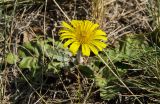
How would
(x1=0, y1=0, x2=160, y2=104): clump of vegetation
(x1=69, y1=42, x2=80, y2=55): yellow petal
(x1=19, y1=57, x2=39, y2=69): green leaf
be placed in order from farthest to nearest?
(x1=19, y1=57, x2=39, y2=69): green leaf < (x1=0, y1=0, x2=160, y2=104): clump of vegetation < (x1=69, y1=42, x2=80, y2=55): yellow petal

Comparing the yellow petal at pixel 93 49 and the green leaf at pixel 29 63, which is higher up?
the yellow petal at pixel 93 49

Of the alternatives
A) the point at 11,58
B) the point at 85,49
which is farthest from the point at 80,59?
the point at 11,58

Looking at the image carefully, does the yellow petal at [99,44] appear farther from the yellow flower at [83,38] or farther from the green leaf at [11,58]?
the green leaf at [11,58]

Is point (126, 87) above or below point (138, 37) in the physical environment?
below

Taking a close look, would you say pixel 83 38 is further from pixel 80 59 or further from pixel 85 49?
pixel 80 59

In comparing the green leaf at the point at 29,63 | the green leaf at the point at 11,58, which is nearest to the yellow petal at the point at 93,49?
the green leaf at the point at 29,63

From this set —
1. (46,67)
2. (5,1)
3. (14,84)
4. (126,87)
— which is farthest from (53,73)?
(5,1)

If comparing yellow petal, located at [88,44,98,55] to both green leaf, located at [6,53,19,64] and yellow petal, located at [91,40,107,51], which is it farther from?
green leaf, located at [6,53,19,64]

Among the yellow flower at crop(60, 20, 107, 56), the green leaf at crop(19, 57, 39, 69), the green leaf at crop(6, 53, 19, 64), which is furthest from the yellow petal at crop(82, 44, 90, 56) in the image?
the green leaf at crop(6, 53, 19, 64)

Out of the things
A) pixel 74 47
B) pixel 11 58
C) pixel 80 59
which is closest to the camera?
pixel 74 47

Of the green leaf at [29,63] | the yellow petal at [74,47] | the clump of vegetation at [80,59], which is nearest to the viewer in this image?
the yellow petal at [74,47]

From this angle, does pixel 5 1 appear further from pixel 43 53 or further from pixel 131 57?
pixel 131 57
